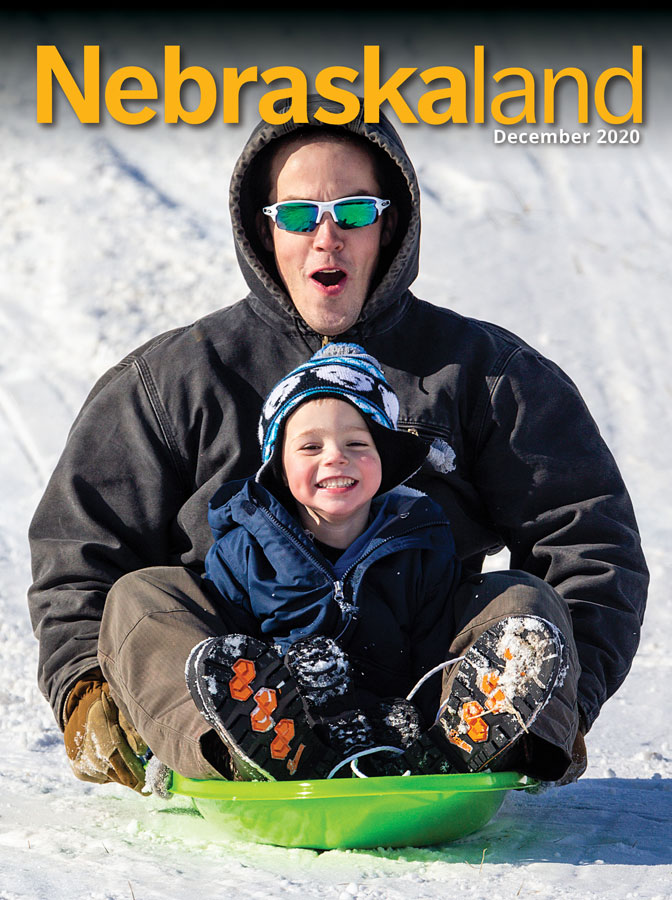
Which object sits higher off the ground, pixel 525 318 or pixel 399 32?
pixel 399 32

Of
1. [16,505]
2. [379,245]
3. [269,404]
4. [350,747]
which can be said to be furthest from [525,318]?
[350,747]

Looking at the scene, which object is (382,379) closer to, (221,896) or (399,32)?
(221,896)

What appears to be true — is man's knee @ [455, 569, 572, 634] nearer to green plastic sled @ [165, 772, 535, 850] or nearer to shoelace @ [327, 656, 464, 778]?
shoelace @ [327, 656, 464, 778]

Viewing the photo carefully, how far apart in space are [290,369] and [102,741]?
1.02 metres

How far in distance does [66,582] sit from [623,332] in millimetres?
5793

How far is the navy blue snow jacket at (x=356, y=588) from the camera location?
241 centimetres

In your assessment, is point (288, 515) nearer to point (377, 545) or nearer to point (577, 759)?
point (377, 545)

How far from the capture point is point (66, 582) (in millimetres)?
2734

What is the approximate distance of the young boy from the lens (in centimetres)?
207

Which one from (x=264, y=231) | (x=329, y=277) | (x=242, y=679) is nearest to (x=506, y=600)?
(x=242, y=679)

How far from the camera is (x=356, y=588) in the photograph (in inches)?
95.7

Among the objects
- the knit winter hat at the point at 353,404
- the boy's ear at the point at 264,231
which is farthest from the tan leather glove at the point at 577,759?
the boy's ear at the point at 264,231

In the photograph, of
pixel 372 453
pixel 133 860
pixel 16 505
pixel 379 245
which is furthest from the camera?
pixel 16 505

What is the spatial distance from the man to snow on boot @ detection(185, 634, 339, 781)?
57 centimetres
